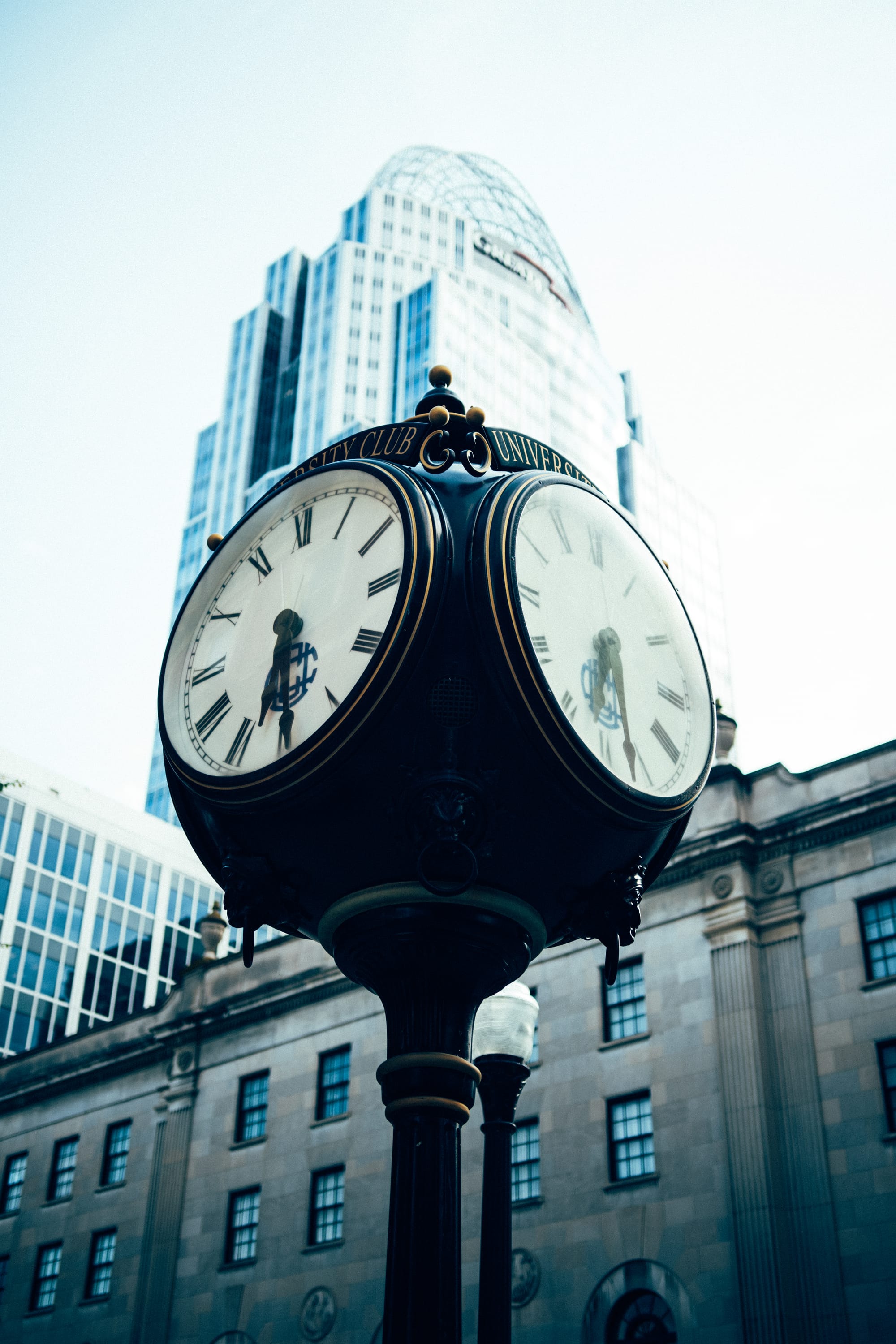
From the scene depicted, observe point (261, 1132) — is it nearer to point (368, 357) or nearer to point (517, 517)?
point (517, 517)

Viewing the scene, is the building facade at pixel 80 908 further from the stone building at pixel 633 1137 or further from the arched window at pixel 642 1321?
the arched window at pixel 642 1321

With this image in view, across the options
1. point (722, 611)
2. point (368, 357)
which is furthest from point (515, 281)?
point (722, 611)

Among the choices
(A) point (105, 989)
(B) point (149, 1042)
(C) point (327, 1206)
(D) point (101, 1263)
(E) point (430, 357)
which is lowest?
(D) point (101, 1263)

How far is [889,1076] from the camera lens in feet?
76.3

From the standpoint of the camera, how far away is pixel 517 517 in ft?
14.6

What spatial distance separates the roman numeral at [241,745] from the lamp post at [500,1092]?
271 centimetres

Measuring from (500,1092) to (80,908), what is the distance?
60247mm

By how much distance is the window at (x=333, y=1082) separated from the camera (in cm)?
3195

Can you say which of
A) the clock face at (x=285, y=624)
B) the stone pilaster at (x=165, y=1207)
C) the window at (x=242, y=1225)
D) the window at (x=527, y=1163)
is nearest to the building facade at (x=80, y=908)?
the stone pilaster at (x=165, y=1207)

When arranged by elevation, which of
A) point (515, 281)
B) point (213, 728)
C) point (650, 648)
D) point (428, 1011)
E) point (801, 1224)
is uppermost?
point (515, 281)

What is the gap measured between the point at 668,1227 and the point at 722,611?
426 ft

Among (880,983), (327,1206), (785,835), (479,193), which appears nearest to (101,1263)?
(327,1206)

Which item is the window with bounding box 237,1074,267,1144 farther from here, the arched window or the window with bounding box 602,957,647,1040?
the arched window

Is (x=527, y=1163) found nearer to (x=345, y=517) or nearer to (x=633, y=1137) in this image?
(x=633, y=1137)
